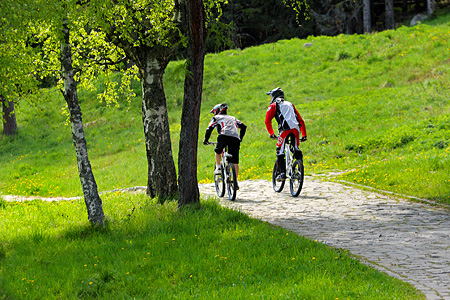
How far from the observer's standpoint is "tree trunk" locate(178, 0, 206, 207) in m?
9.22

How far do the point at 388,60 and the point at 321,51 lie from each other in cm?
517

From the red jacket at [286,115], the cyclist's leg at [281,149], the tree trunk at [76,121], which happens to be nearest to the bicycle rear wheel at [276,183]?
the cyclist's leg at [281,149]

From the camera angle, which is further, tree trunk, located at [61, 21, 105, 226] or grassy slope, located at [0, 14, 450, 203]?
grassy slope, located at [0, 14, 450, 203]

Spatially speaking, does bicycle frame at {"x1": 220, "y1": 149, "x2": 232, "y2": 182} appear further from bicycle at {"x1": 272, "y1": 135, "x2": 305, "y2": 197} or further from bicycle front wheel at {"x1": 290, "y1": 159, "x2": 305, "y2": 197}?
bicycle front wheel at {"x1": 290, "y1": 159, "x2": 305, "y2": 197}

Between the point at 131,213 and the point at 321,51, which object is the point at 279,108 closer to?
the point at 131,213

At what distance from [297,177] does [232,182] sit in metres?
1.55

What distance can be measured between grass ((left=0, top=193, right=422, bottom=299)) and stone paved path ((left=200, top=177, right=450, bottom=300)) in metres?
0.47

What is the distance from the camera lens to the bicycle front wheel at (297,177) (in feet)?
35.3

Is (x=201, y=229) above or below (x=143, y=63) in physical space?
below

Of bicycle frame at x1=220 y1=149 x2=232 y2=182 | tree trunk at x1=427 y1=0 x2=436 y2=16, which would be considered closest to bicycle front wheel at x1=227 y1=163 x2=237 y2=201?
bicycle frame at x1=220 y1=149 x2=232 y2=182

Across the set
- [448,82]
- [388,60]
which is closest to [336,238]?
[448,82]

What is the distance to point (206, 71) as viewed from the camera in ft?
101

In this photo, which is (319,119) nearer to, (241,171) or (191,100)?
(241,171)

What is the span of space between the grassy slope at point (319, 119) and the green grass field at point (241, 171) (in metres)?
0.08
